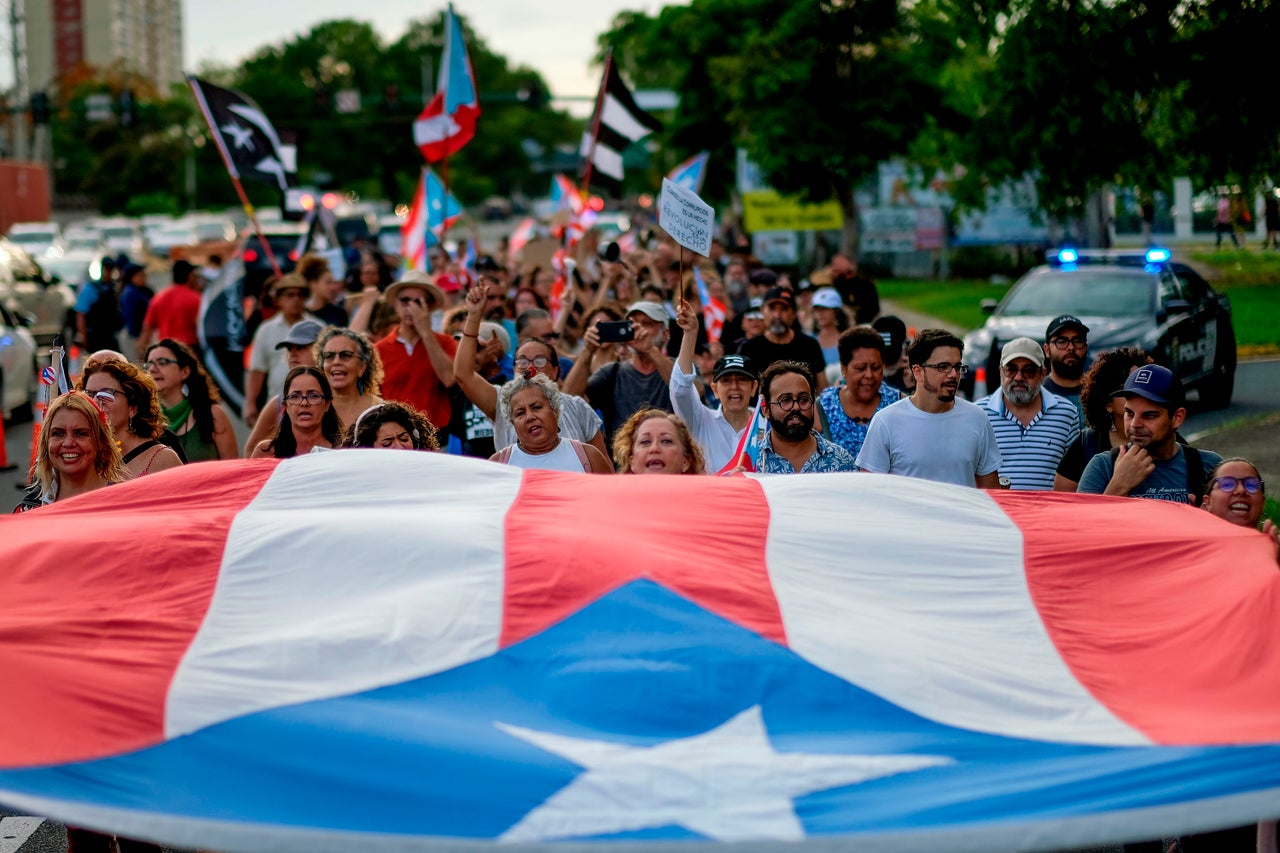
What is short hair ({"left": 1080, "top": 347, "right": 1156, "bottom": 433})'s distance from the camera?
7621mm

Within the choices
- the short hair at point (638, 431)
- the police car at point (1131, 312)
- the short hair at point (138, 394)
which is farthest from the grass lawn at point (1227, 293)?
the short hair at point (138, 394)

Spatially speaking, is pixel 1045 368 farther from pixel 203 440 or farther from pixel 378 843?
pixel 378 843

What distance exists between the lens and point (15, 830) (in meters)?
6.61

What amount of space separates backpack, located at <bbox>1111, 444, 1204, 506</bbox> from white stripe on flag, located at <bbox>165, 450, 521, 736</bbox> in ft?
8.43

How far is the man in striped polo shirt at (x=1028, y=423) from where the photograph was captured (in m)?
8.20

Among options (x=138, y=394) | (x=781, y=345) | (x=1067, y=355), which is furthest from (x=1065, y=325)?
(x=138, y=394)

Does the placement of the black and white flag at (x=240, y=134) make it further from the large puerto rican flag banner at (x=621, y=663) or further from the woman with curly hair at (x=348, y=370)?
the large puerto rican flag banner at (x=621, y=663)

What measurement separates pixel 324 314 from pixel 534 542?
8.53 meters

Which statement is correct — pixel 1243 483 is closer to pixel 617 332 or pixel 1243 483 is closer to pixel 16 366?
pixel 617 332

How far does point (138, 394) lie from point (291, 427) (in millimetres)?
704

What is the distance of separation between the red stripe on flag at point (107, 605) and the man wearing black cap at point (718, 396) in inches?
113

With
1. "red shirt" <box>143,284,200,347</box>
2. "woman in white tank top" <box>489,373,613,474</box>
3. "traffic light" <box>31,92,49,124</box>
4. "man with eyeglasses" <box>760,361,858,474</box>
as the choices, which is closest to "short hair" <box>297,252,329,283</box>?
"red shirt" <box>143,284,200,347</box>

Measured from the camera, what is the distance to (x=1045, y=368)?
868cm

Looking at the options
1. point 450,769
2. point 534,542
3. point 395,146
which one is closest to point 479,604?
point 534,542
